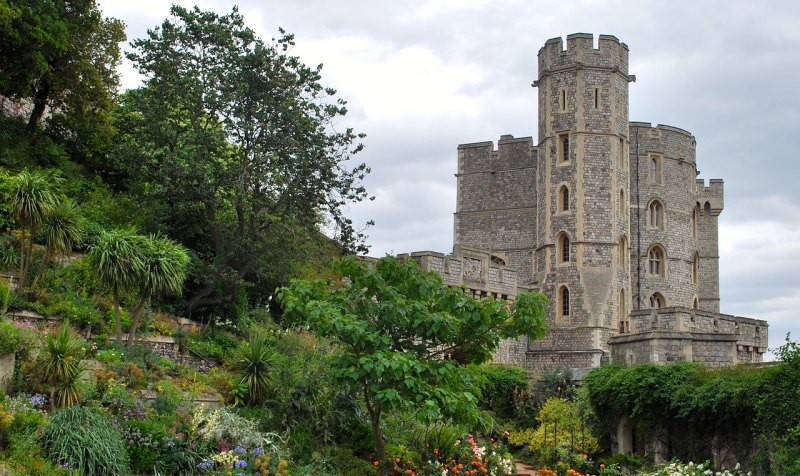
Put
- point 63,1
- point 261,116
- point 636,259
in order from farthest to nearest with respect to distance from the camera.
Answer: point 636,259
point 63,1
point 261,116

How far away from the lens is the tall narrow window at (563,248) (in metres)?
36.2

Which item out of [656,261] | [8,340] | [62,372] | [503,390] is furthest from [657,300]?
[8,340]

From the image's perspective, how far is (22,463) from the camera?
38.3ft

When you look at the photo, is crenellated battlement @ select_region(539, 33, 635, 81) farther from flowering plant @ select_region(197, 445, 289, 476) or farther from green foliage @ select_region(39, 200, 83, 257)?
flowering plant @ select_region(197, 445, 289, 476)

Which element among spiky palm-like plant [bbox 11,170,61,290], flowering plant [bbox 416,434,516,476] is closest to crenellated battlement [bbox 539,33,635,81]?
flowering plant [bbox 416,434,516,476]

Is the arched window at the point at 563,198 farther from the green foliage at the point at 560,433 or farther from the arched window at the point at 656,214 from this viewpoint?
the green foliage at the point at 560,433

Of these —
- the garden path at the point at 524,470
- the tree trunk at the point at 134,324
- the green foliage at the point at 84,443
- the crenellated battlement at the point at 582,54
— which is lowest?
the garden path at the point at 524,470

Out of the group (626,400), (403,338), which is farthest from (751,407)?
(403,338)

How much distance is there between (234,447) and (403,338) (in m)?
3.33

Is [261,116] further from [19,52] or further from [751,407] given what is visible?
[751,407]

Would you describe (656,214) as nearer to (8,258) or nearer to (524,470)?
(524,470)

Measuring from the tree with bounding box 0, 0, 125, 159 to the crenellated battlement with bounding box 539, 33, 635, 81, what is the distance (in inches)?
677

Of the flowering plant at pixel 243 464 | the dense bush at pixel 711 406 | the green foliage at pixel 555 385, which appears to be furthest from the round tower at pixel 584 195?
the flowering plant at pixel 243 464

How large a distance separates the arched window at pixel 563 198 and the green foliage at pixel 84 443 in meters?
25.6
